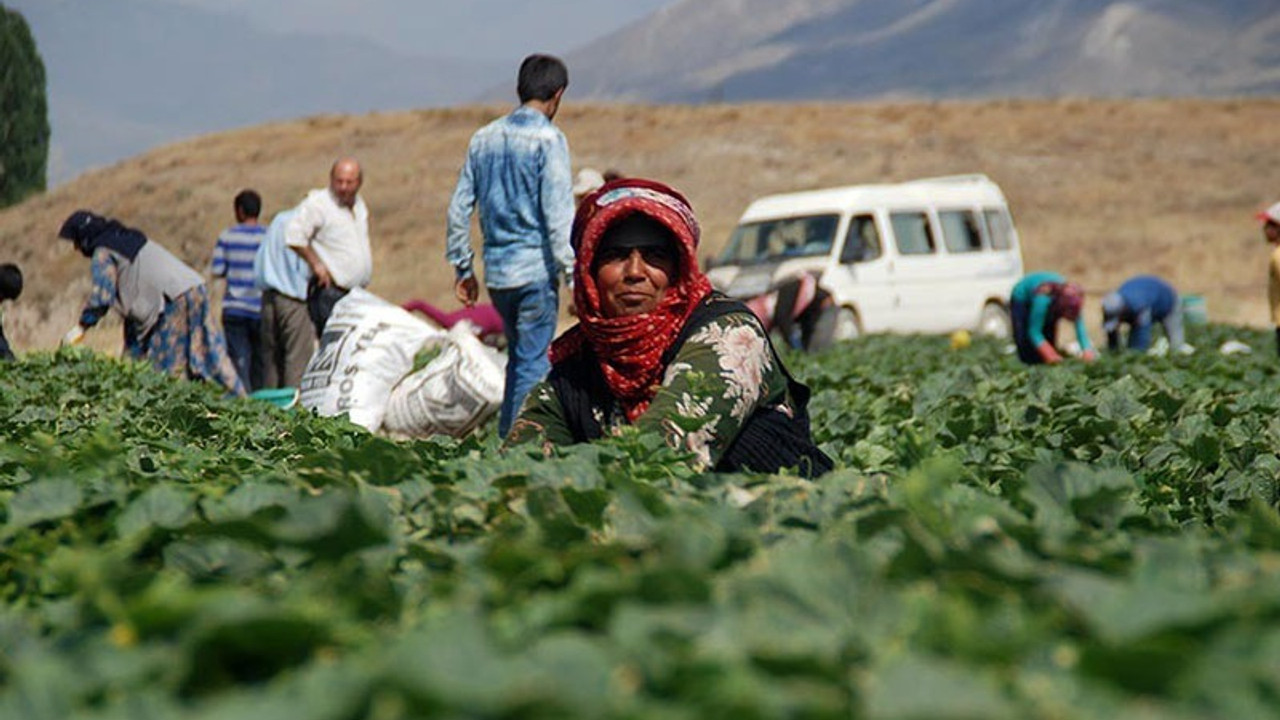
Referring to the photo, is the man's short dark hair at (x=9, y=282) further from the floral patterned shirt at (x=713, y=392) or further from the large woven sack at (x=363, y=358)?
the floral patterned shirt at (x=713, y=392)

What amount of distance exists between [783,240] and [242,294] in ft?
29.7

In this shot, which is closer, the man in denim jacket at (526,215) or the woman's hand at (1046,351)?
the man in denim jacket at (526,215)

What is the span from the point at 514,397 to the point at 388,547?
17.8 ft

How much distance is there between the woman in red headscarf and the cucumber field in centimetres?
94

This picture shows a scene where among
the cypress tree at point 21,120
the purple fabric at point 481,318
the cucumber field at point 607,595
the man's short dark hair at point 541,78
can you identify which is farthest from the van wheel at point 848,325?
the cypress tree at point 21,120

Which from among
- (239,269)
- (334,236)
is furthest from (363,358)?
(239,269)

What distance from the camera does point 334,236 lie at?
10328mm

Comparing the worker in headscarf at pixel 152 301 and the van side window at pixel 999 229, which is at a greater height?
the worker in headscarf at pixel 152 301

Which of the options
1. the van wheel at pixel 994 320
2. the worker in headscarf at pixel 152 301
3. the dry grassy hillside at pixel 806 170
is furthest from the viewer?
the dry grassy hillside at pixel 806 170

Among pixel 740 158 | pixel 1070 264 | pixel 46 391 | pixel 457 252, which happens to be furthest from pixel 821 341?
pixel 740 158

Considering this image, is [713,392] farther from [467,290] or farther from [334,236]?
[334,236]

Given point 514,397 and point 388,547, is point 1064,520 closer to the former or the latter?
point 388,547

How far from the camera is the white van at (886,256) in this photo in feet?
62.1

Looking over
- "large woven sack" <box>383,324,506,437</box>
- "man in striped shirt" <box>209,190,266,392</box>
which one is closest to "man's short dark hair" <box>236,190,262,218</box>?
"man in striped shirt" <box>209,190,266,392</box>
